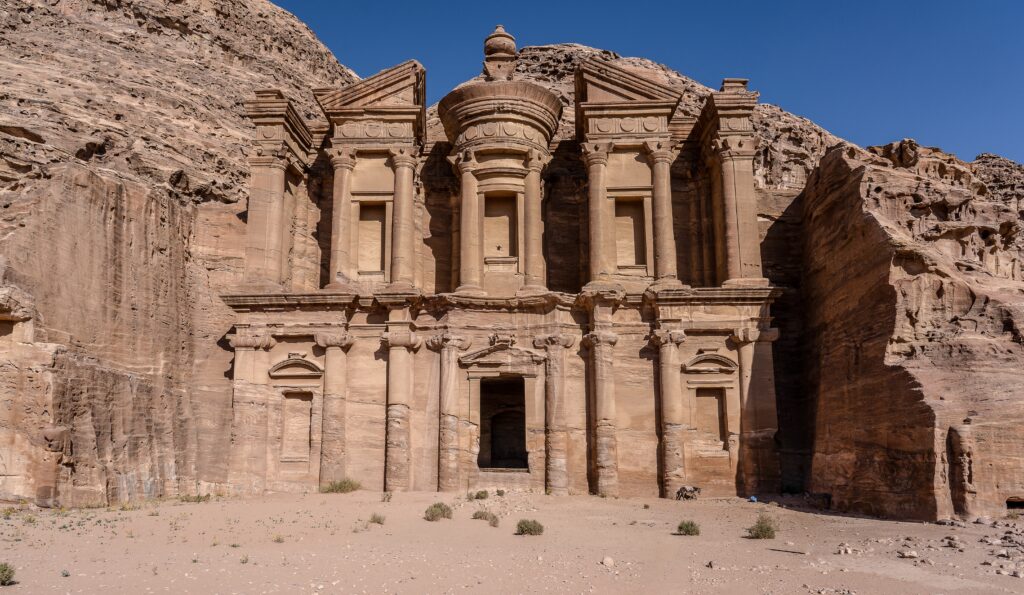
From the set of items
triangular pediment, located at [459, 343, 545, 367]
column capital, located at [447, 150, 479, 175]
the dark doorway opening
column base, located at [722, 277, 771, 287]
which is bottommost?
the dark doorway opening

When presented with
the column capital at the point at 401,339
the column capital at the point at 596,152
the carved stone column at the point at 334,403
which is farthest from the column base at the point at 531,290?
the carved stone column at the point at 334,403

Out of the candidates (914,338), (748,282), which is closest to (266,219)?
(748,282)

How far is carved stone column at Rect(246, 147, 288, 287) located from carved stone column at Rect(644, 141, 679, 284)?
10.8 meters

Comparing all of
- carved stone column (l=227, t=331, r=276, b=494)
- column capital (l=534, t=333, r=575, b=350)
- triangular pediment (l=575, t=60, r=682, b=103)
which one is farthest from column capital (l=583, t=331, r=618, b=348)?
carved stone column (l=227, t=331, r=276, b=494)

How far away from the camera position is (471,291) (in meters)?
21.2

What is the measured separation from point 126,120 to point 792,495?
23600 mm

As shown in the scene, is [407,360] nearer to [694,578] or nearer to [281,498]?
[281,498]

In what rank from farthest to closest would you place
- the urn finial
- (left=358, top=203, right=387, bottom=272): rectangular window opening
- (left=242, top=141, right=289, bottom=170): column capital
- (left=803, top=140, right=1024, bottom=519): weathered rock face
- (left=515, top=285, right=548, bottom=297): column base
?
the urn finial
(left=358, top=203, right=387, bottom=272): rectangular window opening
(left=242, top=141, right=289, bottom=170): column capital
(left=515, top=285, right=548, bottom=297): column base
(left=803, top=140, right=1024, bottom=519): weathered rock face

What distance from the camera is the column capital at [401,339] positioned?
20.4 metres

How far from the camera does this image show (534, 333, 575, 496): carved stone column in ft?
64.4

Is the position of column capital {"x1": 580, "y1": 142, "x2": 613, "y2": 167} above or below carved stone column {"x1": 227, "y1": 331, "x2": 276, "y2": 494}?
above

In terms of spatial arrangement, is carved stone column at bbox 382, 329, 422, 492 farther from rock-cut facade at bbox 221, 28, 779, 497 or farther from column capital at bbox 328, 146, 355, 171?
column capital at bbox 328, 146, 355, 171

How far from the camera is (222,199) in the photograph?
25547 millimetres

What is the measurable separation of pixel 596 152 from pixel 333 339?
9222 millimetres
